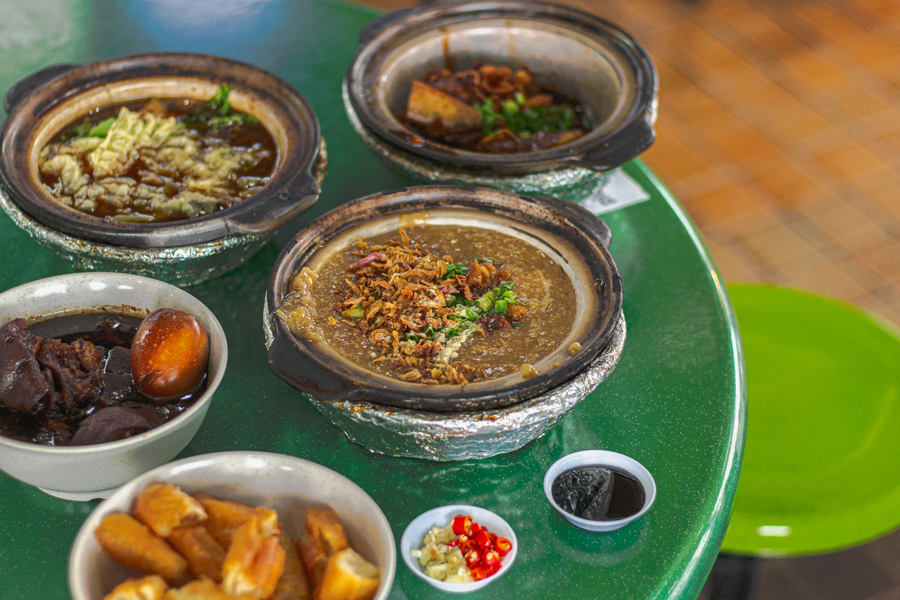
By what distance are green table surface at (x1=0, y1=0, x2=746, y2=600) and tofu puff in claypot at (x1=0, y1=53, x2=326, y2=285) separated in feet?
0.70

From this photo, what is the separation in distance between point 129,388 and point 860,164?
13.9ft

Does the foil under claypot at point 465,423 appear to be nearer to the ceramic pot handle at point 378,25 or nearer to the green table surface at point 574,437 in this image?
the green table surface at point 574,437

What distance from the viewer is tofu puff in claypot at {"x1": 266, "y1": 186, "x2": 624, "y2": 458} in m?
1.49

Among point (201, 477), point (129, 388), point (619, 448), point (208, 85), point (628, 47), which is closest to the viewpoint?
point (201, 477)

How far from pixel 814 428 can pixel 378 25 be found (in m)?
1.78

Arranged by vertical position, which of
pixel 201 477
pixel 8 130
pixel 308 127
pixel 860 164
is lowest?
pixel 860 164

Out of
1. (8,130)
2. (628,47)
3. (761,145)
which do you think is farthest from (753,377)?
(761,145)

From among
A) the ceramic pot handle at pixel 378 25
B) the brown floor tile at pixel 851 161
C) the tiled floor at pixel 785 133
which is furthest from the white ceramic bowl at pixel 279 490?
the brown floor tile at pixel 851 161

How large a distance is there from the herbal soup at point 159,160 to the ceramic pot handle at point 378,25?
0.47 m

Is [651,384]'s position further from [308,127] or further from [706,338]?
[308,127]

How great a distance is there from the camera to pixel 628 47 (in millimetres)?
2504

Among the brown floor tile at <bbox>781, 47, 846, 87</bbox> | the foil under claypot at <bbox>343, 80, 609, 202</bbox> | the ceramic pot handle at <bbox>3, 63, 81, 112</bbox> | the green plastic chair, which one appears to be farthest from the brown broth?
the brown floor tile at <bbox>781, 47, 846, 87</bbox>

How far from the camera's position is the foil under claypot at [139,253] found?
5.98ft

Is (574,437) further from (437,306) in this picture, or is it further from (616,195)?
(616,195)
